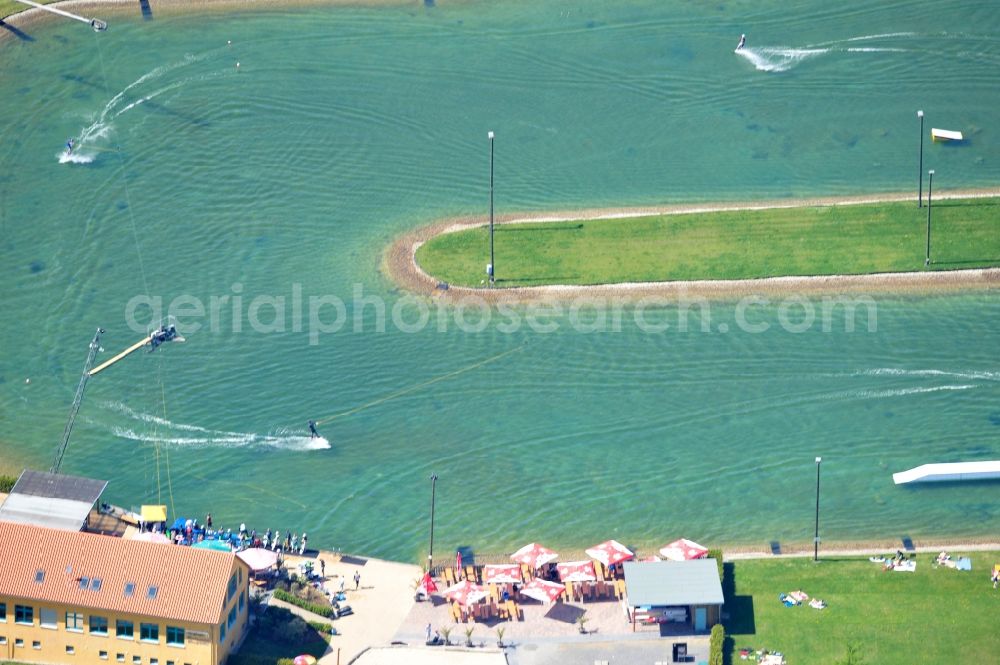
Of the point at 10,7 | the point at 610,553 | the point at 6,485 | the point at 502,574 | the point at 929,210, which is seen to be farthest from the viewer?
the point at 10,7

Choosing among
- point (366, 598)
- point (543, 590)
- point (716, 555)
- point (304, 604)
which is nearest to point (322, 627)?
point (304, 604)

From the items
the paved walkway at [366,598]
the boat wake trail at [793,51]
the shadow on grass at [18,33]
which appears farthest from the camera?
the shadow on grass at [18,33]

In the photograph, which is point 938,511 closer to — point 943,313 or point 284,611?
point 943,313

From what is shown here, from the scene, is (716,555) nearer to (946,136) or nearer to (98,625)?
(98,625)

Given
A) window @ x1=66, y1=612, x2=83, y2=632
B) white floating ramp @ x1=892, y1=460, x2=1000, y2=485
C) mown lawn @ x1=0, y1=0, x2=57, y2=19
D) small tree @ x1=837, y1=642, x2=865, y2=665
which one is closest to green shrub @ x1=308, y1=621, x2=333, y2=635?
window @ x1=66, y1=612, x2=83, y2=632

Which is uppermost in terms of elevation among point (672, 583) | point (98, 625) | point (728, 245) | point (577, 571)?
point (728, 245)

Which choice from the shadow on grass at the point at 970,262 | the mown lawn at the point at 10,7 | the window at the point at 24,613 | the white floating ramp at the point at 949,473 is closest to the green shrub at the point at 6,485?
the window at the point at 24,613

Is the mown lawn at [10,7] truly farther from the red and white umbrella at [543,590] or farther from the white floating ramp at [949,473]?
the white floating ramp at [949,473]
